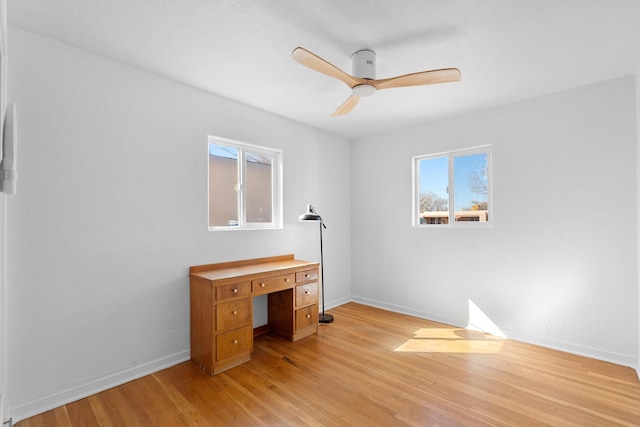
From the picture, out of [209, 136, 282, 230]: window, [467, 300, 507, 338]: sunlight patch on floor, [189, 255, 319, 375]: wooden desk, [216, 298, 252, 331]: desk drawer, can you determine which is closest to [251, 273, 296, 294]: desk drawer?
[189, 255, 319, 375]: wooden desk

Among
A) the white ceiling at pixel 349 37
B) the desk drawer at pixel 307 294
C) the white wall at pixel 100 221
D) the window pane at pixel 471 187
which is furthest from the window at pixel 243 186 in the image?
the window pane at pixel 471 187

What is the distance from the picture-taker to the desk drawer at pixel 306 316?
129 inches

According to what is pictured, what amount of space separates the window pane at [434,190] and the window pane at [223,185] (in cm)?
243

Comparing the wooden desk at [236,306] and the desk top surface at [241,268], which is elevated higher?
the desk top surface at [241,268]

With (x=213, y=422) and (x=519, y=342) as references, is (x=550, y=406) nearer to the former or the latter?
(x=519, y=342)

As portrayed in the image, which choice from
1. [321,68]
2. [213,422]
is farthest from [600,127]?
[213,422]

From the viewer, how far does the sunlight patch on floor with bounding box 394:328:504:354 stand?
9.76ft

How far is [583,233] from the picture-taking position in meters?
2.87

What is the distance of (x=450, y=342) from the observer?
10.3 ft

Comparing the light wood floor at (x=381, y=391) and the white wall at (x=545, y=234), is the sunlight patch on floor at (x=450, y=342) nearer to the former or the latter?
the light wood floor at (x=381, y=391)

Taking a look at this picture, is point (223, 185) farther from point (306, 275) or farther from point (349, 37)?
point (349, 37)

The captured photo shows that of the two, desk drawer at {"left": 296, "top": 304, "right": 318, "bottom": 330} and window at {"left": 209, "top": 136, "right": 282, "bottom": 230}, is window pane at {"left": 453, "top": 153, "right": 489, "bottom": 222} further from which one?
window at {"left": 209, "top": 136, "right": 282, "bottom": 230}

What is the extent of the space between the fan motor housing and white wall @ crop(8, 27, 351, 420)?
153 centimetres

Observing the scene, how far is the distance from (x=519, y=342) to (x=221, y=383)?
295 cm
